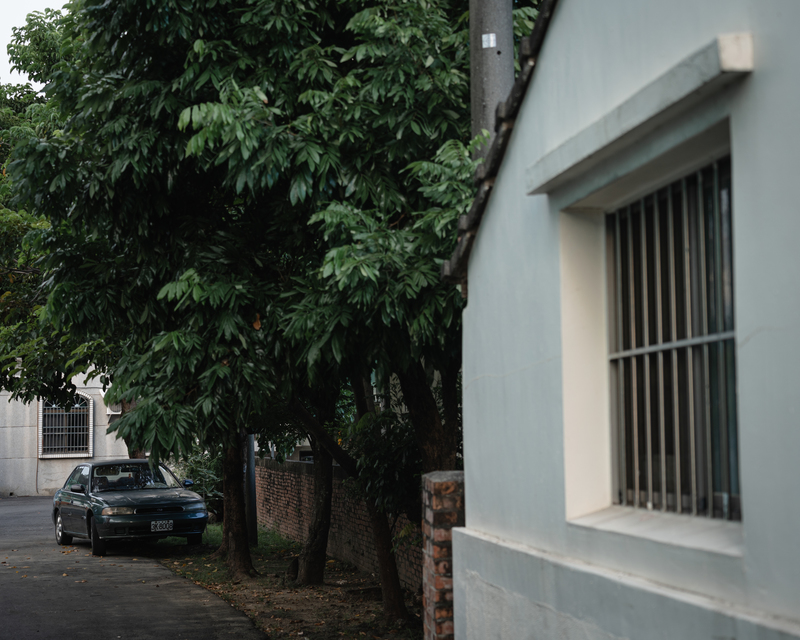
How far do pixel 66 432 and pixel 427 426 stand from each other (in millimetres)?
27746

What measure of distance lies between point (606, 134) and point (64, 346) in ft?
38.5

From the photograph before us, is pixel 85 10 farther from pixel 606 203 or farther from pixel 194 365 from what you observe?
pixel 606 203

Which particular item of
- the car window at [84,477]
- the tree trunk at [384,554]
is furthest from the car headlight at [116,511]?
the tree trunk at [384,554]

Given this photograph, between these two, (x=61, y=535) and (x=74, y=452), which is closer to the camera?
(x=61, y=535)

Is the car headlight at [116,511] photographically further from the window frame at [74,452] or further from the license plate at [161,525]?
the window frame at [74,452]

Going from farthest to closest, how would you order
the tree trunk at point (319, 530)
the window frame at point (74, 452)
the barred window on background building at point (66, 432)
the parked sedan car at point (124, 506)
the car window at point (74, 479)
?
1. the barred window on background building at point (66, 432)
2. the window frame at point (74, 452)
3. the car window at point (74, 479)
4. the parked sedan car at point (124, 506)
5. the tree trunk at point (319, 530)

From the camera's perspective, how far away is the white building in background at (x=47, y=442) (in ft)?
104

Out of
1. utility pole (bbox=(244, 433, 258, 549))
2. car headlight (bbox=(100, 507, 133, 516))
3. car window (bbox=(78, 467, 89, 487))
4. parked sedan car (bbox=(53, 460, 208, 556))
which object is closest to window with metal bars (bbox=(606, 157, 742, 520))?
utility pole (bbox=(244, 433, 258, 549))

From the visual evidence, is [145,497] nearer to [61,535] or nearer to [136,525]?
[136,525]

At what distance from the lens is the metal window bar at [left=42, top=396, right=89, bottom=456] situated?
32.1m

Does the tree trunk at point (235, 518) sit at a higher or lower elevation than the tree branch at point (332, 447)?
lower

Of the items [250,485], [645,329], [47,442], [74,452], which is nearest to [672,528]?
[645,329]

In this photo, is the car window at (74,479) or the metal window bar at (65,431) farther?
the metal window bar at (65,431)

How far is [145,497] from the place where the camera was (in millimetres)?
15664
